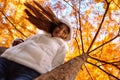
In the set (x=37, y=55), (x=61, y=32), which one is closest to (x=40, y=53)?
(x=37, y=55)

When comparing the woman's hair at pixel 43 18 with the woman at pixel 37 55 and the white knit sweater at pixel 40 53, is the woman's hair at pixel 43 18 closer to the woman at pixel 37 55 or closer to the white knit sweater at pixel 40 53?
the woman at pixel 37 55

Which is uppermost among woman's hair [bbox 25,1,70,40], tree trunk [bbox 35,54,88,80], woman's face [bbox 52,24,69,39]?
woman's hair [bbox 25,1,70,40]

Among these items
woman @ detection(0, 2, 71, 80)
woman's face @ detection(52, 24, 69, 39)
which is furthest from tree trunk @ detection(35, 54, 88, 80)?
woman's face @ detection(52, 24, 69, 39)

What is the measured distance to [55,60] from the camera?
3186 mm

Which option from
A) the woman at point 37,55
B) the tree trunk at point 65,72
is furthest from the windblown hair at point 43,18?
the tree trunk at point 65,72

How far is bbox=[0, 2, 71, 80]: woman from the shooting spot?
2812mm

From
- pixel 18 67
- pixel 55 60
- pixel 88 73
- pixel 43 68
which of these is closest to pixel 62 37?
pixel 55 60

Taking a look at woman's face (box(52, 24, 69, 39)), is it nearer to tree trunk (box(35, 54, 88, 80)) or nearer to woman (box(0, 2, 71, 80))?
woman (box(0, 2, 71, 80))

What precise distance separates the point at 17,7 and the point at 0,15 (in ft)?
1.92

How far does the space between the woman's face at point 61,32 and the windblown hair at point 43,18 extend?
7cm

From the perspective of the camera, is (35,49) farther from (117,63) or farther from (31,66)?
(117,63)

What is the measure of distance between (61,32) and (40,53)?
24.0 inches

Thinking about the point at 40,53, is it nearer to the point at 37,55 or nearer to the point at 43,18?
the point at 37,55

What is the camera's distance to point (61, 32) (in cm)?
348
